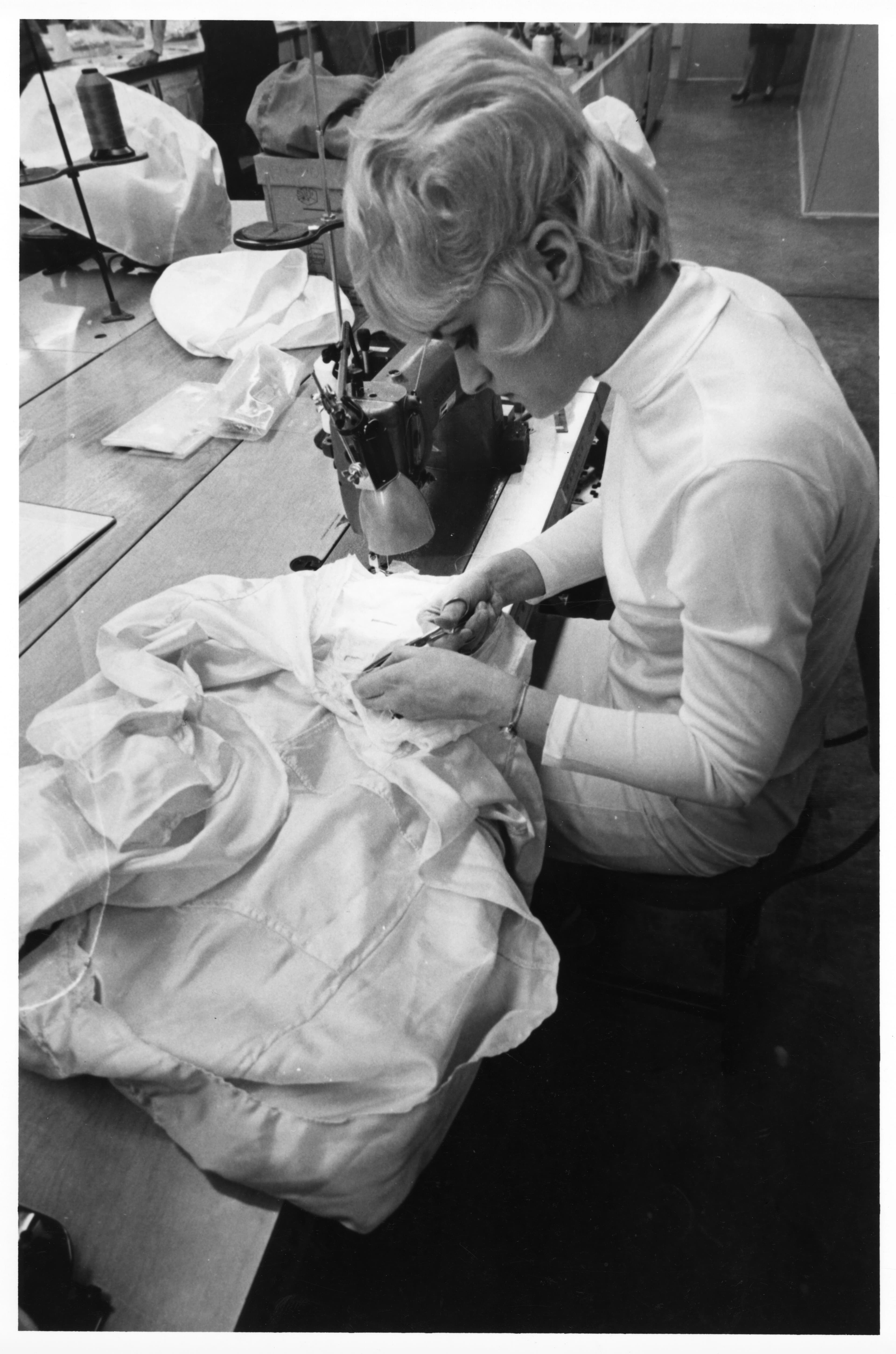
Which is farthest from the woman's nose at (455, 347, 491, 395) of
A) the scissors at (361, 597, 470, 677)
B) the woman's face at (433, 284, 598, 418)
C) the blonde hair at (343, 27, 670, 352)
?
the scissors at (361, 597, 470, 677)

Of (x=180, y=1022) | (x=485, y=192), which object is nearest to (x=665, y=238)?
(x=485, y=192)

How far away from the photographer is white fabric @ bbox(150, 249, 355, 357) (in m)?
2.14

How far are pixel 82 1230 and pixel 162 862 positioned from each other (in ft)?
1.09

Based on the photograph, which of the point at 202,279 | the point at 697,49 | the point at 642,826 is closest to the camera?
the point at 642,826

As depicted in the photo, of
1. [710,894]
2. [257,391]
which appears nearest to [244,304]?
[257,391]

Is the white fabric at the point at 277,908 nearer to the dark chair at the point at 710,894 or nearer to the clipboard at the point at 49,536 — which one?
the dark chair at the point at 710,894

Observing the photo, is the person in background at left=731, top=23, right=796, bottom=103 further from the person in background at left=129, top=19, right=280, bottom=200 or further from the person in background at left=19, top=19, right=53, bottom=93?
the person in background at left=19, top=19, right=53, bottom=93

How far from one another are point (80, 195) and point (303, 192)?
765 millimetres

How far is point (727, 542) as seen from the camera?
2.91 feet

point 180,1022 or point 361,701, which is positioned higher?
point 361,701

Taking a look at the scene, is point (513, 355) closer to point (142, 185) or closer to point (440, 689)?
point (440, 689)

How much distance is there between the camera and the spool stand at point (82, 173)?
185cm

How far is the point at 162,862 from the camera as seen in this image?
2.85 ft

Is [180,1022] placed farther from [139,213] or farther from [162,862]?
[139,213]
